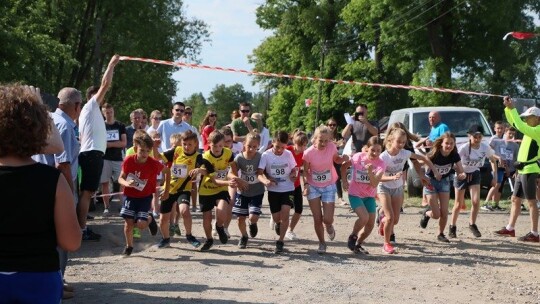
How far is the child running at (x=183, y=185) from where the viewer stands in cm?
1038

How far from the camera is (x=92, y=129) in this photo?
775 cm

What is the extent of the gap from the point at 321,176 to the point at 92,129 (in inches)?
141

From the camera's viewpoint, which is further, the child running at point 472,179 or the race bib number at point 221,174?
the child running at point 472,179

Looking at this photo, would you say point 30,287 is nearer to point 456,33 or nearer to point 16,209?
point 16,209

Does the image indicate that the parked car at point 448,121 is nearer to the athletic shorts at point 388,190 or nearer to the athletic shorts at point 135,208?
the athletic shorts at point 388,190

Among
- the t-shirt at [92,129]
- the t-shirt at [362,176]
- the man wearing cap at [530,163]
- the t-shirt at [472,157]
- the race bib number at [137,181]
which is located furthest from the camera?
the t-shirt at [472,157]

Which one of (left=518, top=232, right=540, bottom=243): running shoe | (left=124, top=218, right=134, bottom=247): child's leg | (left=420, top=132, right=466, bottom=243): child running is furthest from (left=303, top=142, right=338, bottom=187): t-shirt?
(left=518, top=232, right=540, bottom=243): running shoe

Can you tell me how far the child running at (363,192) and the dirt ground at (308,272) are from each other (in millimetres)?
275

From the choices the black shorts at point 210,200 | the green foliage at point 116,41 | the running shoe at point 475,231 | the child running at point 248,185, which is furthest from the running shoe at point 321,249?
the green foliage at point 116,41

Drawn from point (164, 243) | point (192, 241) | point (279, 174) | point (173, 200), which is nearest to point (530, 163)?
point (279, 174)

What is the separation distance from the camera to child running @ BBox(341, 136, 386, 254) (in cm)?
1018

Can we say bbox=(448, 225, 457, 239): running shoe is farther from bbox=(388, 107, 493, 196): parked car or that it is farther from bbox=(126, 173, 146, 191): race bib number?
bbox=(388, 107, 493, 196): parked car

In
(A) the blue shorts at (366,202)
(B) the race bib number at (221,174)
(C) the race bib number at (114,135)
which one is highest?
(C) the race bib number at (114,135)

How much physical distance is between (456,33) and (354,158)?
97.4 ft
